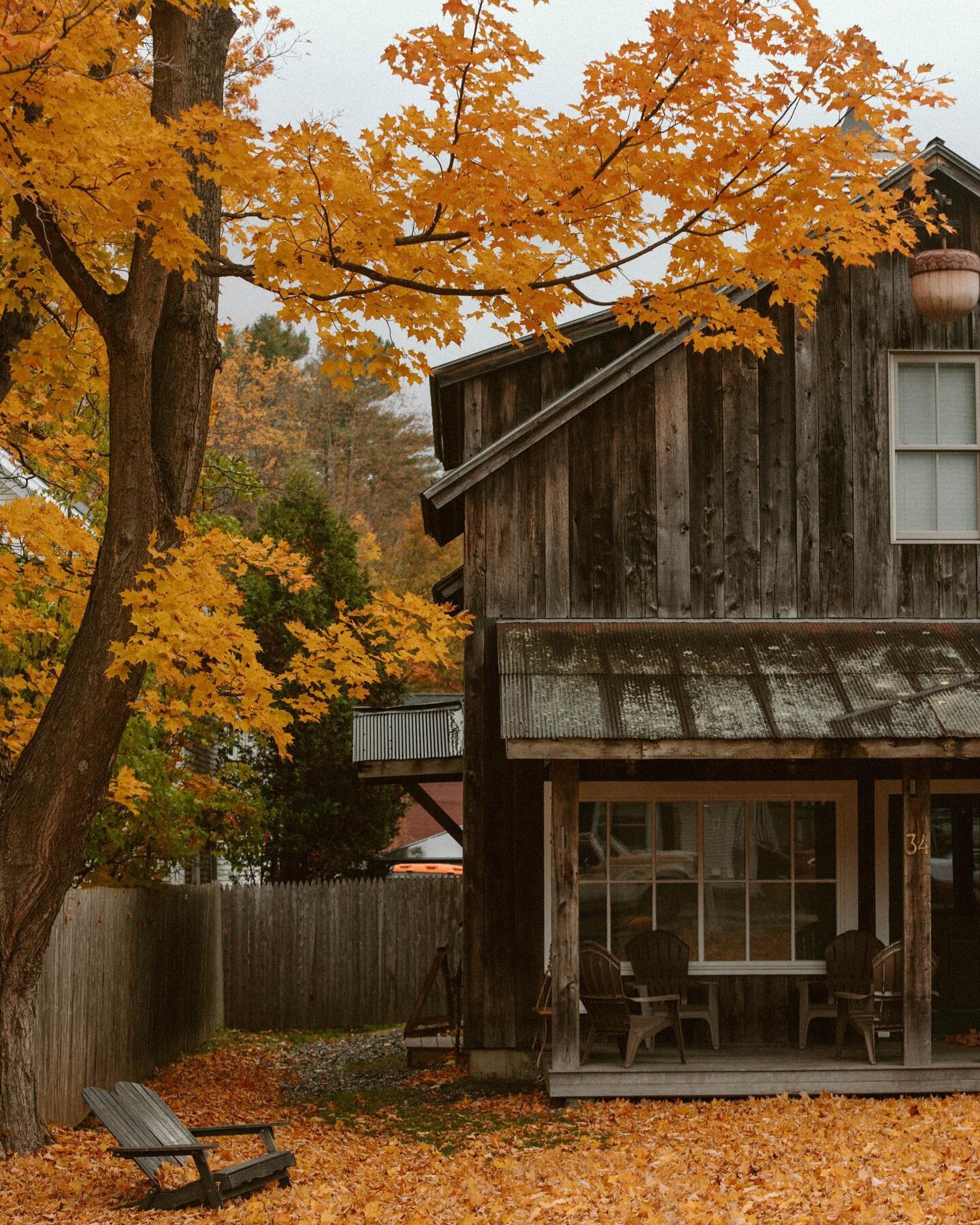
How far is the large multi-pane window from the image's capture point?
472 inches

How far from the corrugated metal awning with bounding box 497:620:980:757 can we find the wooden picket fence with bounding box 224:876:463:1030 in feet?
29.7

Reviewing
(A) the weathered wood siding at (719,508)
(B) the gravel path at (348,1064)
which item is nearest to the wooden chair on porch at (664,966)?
(A) the weathered wood siding at (719,508)

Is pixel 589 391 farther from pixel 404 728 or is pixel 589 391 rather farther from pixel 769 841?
pixel 404 728

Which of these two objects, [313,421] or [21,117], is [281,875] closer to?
[21,117]

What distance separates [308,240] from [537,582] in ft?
16.0

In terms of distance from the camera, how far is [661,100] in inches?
307

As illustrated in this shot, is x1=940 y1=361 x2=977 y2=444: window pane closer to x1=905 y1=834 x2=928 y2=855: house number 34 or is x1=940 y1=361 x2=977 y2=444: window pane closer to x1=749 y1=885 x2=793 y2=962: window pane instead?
x1=905 y1=834 x2=928 y2=855: house number 34

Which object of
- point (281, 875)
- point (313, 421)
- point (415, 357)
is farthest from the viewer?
point (313, 421)

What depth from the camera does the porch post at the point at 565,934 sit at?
10422mm

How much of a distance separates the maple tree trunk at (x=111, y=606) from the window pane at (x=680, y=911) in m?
5.21

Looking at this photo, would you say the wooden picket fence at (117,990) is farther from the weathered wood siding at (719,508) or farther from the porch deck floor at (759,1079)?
the porch deck floor at (759,1079)

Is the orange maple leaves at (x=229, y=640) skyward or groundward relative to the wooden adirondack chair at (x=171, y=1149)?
skyward

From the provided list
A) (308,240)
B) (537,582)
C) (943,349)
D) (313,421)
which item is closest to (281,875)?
(537,582)

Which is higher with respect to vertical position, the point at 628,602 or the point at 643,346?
the point at 643,346
